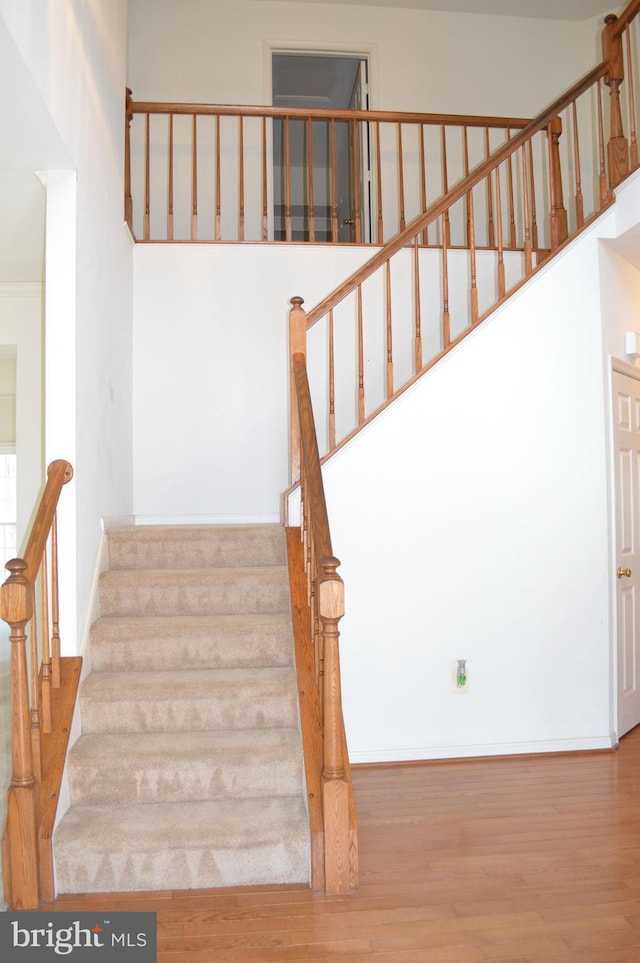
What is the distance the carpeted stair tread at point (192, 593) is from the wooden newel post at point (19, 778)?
1.03 m

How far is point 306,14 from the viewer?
6188 mm

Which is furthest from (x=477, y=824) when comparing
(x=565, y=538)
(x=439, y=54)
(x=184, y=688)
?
(x=439, y=54)

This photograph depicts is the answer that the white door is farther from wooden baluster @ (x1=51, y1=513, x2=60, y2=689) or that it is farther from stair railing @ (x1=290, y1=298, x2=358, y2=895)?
wooden baluster @ (x1=51, y1=513, x2=60, y2=689)

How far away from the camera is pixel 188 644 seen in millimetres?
3205

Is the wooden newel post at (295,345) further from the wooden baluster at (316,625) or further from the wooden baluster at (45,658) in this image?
the wooden baluster at (45,658)

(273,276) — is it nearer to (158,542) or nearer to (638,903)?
(158,542)

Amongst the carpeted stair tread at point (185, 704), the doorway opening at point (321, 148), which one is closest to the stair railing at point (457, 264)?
the doorway opening at point (321, 148)

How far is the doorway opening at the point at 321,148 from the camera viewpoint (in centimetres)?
501

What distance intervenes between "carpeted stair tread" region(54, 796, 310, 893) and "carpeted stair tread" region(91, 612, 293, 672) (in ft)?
2.35

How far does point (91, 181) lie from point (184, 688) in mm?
2285

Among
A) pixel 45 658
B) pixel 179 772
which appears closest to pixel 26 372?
pixel 45 658

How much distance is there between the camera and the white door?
408 centimetres
